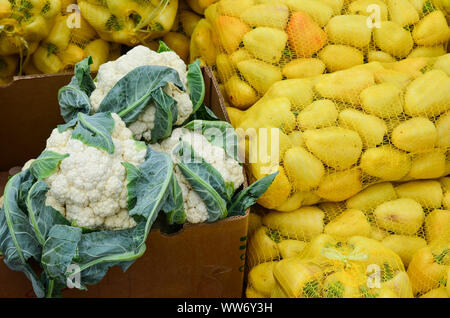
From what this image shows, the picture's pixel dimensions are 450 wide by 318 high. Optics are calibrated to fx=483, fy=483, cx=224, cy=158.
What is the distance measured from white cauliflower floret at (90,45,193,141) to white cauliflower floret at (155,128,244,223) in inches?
2.3

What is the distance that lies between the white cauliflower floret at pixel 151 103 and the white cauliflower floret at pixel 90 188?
6.1 inches

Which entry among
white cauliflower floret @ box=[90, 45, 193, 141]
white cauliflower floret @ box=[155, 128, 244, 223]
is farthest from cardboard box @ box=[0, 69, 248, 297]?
white cauliflower floret @ box=[90, 45, 193, 141]

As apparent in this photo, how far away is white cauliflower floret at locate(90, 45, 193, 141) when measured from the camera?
Result: 1345mm

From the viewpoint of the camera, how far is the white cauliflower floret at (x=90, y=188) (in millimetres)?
1148

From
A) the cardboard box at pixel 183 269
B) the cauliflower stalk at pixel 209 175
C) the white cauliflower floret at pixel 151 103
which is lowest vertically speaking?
the cardboard box at pixel 183 269

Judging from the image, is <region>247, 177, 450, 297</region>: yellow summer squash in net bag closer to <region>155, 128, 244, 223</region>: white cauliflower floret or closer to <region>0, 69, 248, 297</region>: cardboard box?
<region>0, 69, 248, 297</region>: cardboard box

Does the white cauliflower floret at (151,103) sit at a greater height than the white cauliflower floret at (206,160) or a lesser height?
greater

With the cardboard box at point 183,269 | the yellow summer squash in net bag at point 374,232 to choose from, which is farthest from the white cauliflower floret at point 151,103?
the yellow summer squash in net bag at point 374,232

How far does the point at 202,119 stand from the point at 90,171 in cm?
52

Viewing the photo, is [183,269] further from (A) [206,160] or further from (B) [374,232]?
(B) [374,232]

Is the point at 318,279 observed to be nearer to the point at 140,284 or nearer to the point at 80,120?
the point at 140,284

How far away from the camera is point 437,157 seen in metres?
1.51

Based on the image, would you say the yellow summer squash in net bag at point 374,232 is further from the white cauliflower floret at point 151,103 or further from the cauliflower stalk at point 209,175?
the white cauliflower floret at point 151,103
